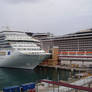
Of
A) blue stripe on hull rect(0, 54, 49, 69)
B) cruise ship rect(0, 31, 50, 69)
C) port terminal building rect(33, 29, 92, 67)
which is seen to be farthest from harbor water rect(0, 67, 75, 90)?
port terminal building rect(33, 29, 92, 67)

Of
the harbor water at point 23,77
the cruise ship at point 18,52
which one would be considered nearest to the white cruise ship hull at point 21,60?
the cruise ship at point 18,52

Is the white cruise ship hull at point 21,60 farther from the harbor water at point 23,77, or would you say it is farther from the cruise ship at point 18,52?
the harbor water at point 23,77

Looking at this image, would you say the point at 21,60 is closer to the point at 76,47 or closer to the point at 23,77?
the point at 23,77

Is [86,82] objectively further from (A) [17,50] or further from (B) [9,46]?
(B) [9,46]

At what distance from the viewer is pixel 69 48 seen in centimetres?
5088

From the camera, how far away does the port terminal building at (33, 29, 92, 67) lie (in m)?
42.7

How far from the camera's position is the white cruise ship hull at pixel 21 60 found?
36219 mm

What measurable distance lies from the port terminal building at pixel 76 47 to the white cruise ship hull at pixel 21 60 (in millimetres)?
9685

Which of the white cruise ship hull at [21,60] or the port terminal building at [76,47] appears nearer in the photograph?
the white cruise ship hull at [21,60]

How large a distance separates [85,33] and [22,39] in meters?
17.6

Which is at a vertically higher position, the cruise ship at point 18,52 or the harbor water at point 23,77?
the cruise ship at point 18,52

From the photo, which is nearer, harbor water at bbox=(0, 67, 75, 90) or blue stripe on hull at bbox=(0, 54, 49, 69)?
harbor water at bbox=(0, 67, 75, 90)

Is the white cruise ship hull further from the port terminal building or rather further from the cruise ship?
the port terminal building

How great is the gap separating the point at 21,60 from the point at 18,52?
6.15 ft
